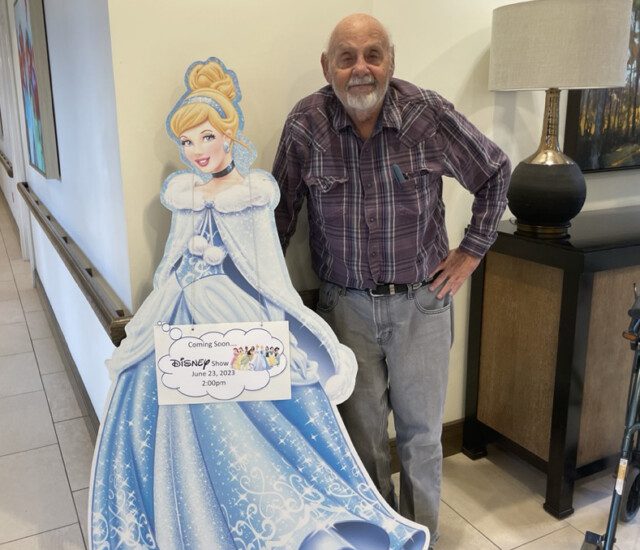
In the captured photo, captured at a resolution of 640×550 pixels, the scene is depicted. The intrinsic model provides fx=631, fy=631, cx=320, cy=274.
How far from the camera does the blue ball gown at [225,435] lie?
1.48 meters

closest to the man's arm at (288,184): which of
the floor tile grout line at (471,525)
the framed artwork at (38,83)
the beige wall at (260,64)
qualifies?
the beige wall at (260,64)

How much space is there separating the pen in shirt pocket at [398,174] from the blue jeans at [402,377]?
30cm

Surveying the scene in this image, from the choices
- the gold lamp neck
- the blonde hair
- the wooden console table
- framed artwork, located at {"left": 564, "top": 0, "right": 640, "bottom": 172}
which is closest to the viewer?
the blonde hair

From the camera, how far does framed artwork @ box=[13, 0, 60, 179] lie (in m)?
2.54

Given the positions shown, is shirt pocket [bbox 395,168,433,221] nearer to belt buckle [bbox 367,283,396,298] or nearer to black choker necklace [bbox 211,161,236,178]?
belt buckle [bbox 367,283,396,298]

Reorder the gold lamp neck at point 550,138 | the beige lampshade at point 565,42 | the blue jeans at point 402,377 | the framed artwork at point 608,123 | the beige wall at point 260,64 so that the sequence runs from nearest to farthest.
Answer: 1. the beige wall at point 260,64
2. the blue jeans at point 402,377
3. the beige lampshade at point 565,42
4. the gold lamp neck at point 550,138
5. the framed artwork at point 608,123

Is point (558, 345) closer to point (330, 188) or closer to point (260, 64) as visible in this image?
point (330, 188)

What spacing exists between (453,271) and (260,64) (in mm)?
774

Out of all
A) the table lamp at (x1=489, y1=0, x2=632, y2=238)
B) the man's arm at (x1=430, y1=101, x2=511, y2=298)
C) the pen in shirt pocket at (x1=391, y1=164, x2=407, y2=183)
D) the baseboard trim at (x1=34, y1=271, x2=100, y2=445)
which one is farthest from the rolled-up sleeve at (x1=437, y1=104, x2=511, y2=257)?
the baseboard trim at (x1=34, y1=271, x2=100, y2=445)

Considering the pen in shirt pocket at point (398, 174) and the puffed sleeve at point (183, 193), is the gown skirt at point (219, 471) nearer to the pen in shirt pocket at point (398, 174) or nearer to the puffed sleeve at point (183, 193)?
the puffed sleeve at point (183, 193)

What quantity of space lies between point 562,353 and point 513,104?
89cm

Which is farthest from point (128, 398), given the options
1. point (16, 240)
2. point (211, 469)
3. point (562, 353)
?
point (16, 240)

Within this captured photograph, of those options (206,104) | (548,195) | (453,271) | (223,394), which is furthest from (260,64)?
(548,195)

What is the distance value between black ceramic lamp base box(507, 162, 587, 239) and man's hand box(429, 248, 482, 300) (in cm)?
41
